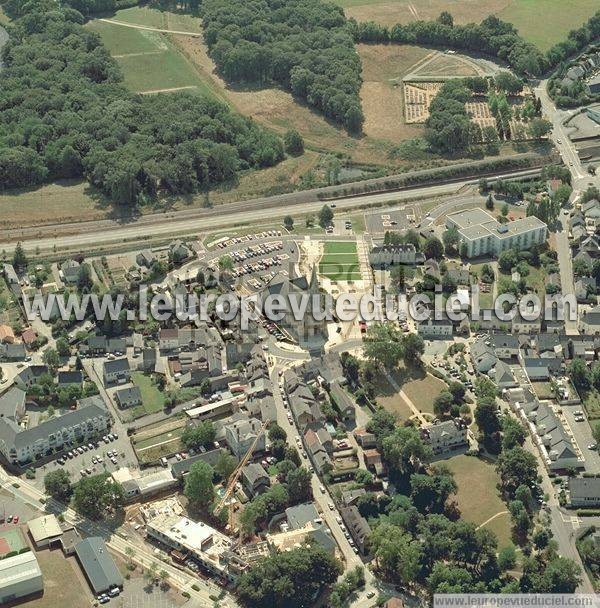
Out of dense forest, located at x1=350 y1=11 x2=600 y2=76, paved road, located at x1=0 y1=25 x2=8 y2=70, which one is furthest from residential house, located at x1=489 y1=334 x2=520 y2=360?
paved road, located at x1=0 y1=25 x2=8 y2=70

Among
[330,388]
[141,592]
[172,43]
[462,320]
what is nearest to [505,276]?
[462,320]

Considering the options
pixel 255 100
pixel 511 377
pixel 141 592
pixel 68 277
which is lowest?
pixel 141 592

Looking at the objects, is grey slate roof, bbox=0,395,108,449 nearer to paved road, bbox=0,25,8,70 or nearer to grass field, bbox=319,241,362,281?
grass field, bbox=319,241,362,281

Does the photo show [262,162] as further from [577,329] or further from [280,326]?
[577,329]

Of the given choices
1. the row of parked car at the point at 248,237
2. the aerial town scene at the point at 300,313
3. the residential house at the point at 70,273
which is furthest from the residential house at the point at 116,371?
the row of parked car at the point at 248,237

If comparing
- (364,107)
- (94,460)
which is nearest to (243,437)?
(94,460)

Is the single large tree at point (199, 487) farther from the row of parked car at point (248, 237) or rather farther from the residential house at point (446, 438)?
the row of parked car at point (248, 237)

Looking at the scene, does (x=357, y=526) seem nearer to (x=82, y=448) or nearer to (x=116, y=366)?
(x=82, y=448)
